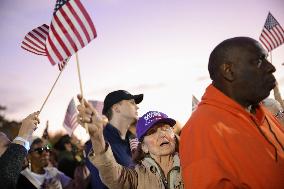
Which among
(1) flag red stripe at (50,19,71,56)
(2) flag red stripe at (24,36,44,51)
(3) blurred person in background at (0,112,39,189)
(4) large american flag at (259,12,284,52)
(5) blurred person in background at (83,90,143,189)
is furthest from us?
(4) large american flag at (259,12,284,52)

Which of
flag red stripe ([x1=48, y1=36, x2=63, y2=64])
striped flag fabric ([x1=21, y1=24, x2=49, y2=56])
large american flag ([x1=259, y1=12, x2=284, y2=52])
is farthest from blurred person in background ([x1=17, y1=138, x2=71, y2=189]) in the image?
large american flag ([x1=259, y1=12, x2=284, y2=52])

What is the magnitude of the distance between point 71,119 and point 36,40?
626cm

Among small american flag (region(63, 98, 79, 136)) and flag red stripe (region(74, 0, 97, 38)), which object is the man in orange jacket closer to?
flag red stripe (region(74, 0, 97, 38))

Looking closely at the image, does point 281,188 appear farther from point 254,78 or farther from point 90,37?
point 90,37

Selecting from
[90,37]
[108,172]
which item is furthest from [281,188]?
[90,37]

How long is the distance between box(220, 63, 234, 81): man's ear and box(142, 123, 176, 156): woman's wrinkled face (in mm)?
1413

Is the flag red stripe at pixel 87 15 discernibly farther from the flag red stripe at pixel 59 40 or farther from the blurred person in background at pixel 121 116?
the blurred person in background at pixel 121 116

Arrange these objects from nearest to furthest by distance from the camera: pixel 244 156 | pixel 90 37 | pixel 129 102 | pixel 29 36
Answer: pixel 244 156 < pixel 90 37 < pixel 129 102 < pixel 29 36

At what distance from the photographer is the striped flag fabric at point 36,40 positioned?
20.8 feet

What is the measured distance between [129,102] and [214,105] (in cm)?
297

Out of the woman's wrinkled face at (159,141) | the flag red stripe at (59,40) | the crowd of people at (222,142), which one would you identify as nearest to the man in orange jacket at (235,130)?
the crowd of people at (222,142)

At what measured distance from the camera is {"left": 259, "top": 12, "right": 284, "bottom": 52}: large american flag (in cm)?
942

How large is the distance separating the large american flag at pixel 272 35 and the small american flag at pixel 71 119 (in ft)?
21.6

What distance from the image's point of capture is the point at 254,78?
2273mm
